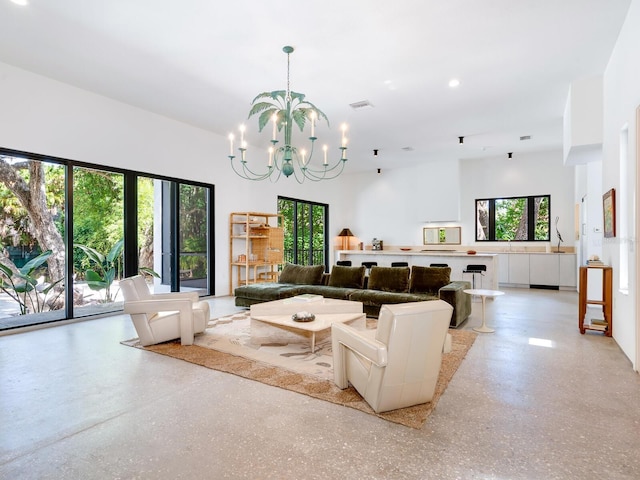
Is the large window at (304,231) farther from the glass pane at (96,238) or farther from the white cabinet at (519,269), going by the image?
the white cabinet at (519,269)

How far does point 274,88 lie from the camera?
17.8 ft

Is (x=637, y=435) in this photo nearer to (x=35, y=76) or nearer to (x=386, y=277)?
(x=386, y=277)

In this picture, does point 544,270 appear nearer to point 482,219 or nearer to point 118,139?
point 482,219

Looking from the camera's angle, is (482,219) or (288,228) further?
(482,219)

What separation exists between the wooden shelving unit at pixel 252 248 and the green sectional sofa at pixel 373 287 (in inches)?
62.0

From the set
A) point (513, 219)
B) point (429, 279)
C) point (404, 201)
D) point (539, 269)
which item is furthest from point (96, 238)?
point (513, 219)

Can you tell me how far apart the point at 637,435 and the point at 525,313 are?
Result: 4038 mm

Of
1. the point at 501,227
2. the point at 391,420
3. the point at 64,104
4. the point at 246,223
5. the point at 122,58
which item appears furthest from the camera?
the point at 501,227

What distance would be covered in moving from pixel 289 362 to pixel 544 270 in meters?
7.84

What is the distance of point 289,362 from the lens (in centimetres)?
371

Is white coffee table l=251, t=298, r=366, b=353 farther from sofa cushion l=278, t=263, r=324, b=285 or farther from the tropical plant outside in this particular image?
the tropical plant outside

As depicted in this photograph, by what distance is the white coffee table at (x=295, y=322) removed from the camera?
4.06 m

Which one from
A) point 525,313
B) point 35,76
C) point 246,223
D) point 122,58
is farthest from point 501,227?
point 35,76

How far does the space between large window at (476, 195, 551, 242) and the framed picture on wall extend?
5097 mm
